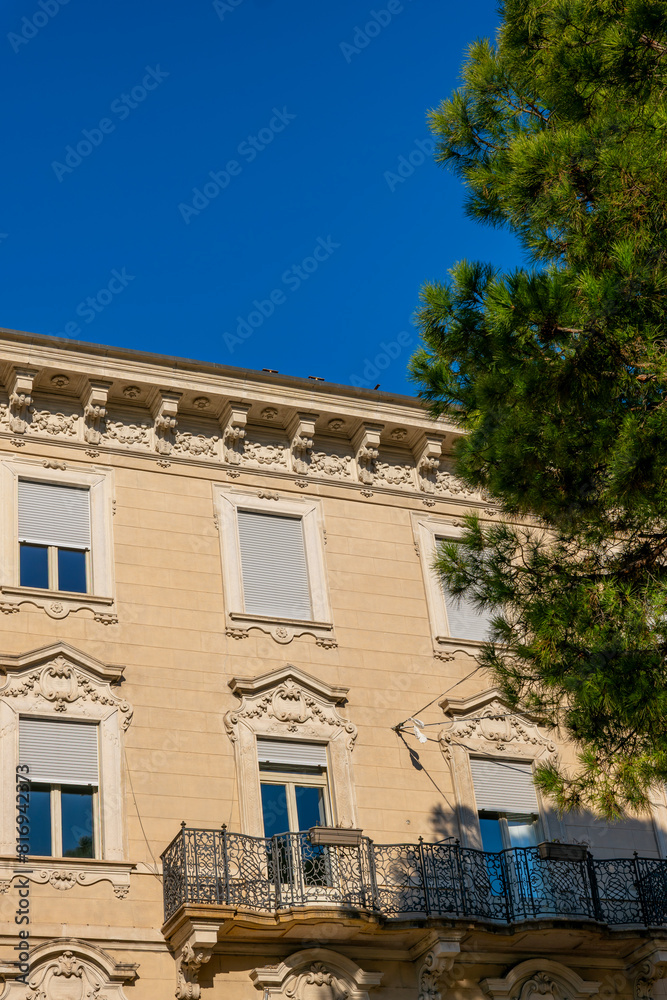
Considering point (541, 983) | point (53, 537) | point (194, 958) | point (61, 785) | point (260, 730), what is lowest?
point (541, 983)

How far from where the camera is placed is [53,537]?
61.2 feet

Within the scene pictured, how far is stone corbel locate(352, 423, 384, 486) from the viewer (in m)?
21.1

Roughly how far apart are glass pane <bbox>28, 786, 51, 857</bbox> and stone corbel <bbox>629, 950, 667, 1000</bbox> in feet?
25.9

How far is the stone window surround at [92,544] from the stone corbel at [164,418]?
0.95 metres

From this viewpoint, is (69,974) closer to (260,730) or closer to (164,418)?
(260,730)

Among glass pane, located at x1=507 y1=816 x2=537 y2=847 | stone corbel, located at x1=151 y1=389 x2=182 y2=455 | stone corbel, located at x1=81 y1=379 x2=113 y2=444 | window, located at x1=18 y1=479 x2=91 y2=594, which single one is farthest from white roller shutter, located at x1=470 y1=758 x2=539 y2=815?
stone corbel, located at x1=81 y1=379 x2=113 y2=444

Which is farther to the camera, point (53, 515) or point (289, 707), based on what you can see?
point (53, 515)

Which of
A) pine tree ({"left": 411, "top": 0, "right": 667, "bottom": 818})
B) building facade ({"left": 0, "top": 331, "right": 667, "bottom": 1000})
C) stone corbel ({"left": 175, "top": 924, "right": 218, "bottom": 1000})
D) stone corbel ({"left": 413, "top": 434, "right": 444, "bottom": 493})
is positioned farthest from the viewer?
stone corbel ({"left": 413, "top": 434, "right": 444, "bottom": 493})

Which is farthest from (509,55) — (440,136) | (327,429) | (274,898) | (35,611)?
(274,898)

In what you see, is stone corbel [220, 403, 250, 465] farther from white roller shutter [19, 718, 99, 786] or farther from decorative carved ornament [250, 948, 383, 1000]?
decorative carved ornament [250, 948, 383, 1000]

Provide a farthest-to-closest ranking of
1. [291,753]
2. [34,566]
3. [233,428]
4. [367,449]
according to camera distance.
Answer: [367,449], [233,428], [34,566], [291,753]

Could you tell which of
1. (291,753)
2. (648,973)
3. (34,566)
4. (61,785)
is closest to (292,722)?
(291,753)

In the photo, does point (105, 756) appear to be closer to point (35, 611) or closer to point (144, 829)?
point (144, 829)

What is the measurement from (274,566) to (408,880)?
487cm
